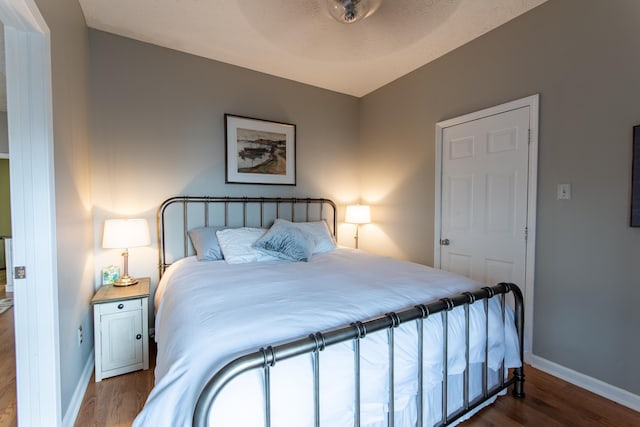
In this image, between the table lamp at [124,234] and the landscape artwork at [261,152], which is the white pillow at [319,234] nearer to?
the landscape artwork at [261,152]

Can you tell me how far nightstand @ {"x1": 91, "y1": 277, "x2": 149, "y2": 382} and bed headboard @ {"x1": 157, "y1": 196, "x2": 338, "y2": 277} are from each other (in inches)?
20.4

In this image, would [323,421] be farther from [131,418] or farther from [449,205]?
[449,205]

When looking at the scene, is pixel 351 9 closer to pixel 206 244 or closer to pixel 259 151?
pixel 259 151

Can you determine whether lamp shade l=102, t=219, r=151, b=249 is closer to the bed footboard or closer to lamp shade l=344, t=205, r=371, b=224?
the bed footboard

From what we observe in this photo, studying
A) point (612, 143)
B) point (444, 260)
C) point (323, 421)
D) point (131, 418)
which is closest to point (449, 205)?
point (444, 260)

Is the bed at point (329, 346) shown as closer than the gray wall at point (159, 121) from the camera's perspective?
Yes

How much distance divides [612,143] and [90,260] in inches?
151

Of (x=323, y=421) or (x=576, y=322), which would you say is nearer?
(x=323, y=421)

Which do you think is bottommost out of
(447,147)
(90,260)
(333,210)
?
(90,260)

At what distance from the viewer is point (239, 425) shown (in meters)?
0.91

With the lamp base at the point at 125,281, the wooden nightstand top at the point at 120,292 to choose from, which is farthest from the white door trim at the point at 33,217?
the lamp base at the point at 125,281

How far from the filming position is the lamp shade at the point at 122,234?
2188 millimetres

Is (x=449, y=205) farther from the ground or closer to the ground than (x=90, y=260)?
farther from the ground

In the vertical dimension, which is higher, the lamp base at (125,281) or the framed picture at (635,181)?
the framed picture at (635,181)
